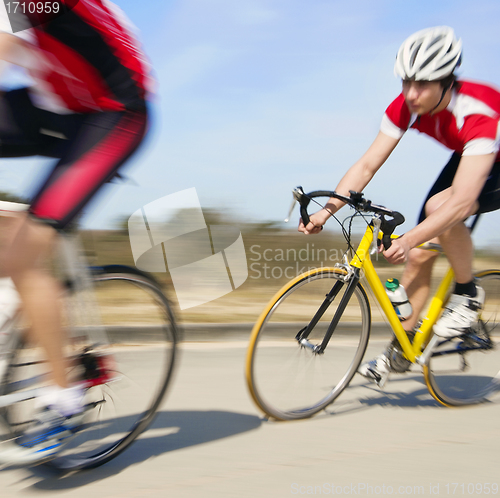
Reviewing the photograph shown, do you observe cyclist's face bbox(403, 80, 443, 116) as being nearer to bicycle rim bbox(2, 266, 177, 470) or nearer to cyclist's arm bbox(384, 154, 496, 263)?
cyclist's arm bbox(384, 154, 496, 263)

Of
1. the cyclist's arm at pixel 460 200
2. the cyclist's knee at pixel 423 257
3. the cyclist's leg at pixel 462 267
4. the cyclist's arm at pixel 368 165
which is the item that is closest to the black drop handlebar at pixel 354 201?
the cyclist's arm at pixel 460 200

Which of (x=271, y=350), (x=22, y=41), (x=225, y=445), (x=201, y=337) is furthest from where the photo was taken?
(x=201, y=337)

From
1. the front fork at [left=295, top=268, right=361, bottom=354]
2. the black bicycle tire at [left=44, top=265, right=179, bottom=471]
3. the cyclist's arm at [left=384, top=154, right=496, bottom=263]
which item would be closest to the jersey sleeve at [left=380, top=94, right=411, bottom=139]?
the cyclist's arm at [left=384, top=154, right=496, bottom=263]

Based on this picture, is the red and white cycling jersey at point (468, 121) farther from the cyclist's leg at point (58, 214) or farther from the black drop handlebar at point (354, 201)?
the cyclist's leg at point (58, 214)

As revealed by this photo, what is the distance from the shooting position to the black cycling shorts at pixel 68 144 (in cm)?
209

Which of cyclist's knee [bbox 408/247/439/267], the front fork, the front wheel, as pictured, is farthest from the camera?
cyclist's knee [bbox 408/247/439/267]

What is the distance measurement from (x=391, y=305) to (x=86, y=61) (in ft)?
7.02

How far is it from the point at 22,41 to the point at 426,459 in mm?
2544

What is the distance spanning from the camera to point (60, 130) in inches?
87.8

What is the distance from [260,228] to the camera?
9305 mm

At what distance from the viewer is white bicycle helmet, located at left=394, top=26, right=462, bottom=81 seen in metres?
2.83

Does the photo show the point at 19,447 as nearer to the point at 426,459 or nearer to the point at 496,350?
the point at 426,459

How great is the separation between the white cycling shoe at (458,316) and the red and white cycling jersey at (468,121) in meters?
0.85

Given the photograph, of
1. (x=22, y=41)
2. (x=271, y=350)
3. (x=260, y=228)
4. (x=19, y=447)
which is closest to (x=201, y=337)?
(x=271, y=350)
